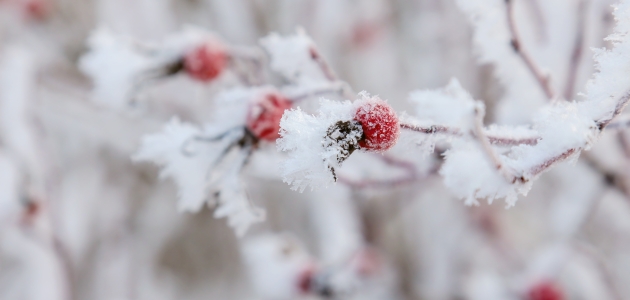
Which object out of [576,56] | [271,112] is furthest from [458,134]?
[576,56]

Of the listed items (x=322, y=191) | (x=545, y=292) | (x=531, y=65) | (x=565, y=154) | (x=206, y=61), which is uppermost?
(x=322, y=191)

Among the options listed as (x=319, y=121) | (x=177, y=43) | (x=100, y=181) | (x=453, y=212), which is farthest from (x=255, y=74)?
(x=100, y=181)

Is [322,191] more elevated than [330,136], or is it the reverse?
[322,191]

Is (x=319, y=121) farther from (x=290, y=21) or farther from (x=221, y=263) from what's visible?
(x=221, y=263)

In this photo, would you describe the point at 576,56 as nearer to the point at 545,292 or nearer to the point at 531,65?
the point at 531,65

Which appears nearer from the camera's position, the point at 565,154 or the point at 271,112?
the point at 565,154
